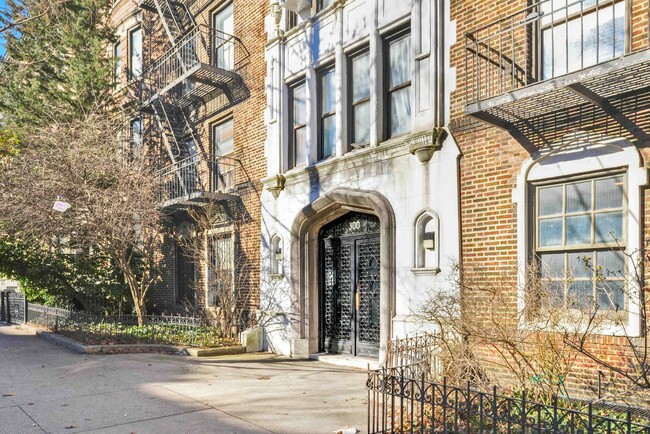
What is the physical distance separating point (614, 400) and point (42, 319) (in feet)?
47.2

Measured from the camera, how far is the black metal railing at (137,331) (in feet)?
40.3

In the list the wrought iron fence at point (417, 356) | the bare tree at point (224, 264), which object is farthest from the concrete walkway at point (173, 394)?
the bare tree at point (224, 264)

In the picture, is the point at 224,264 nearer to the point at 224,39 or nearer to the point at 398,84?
the point at 224,39

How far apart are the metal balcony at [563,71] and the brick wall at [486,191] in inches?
8.2

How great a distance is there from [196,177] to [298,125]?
4480 mm

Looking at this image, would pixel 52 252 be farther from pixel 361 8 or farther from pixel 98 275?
pixel 361 8

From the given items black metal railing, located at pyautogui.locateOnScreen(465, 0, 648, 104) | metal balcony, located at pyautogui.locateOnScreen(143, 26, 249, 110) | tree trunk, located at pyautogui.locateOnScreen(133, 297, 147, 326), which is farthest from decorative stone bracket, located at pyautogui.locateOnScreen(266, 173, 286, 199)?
black metal railing, located at pyautogui.locateOnScreen(465, 0, 648, 104)

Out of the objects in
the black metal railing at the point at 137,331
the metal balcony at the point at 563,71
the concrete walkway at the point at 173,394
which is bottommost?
the concrete walkway at the point at 173,394

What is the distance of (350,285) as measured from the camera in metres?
11.2

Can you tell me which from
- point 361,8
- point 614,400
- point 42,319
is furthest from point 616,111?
point 42,319

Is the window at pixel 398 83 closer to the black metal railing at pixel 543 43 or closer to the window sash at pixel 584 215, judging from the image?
the black metal railing at pixel 543 43

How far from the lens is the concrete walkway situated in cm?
639

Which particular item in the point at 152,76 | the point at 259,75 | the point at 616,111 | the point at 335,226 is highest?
the point at 152,76

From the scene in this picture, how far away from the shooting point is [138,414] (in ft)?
22.3
